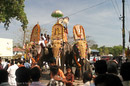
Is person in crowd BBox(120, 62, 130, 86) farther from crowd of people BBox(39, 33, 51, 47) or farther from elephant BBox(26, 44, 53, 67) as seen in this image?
crowd of people BBox(39, 33, 51, 47)

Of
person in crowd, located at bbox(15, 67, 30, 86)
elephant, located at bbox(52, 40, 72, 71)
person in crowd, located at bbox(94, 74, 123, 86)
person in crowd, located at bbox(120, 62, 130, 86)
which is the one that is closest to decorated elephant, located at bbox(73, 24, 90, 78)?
elephant, located at bbox(52, 40, 72, 71)

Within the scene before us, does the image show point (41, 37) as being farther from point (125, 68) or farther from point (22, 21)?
point (125, 68)

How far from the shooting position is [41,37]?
1198 centimetres

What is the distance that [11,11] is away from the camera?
15828mm

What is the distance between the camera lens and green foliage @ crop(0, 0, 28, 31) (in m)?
15.0

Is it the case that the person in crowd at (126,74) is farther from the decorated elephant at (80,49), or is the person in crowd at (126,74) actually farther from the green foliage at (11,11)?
the green foliage at (11,11)

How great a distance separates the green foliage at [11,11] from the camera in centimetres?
1504

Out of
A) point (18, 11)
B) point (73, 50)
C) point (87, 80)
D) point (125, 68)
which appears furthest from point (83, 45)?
point (18, 11)

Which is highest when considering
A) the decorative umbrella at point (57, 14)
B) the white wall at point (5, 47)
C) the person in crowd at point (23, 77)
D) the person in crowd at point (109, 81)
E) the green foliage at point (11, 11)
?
the green foliage at point (11, 11)

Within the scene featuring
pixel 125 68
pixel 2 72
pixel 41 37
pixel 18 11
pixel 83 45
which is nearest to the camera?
pixel 125 68

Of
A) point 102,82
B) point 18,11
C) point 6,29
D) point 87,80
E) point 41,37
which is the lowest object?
point 87,80

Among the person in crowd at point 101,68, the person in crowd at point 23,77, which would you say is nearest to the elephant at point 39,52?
the person in crowd at point 23,77

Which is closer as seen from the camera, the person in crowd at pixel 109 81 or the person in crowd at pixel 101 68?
the person in crowd at pixel 109 81

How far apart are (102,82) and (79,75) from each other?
26.2ft
